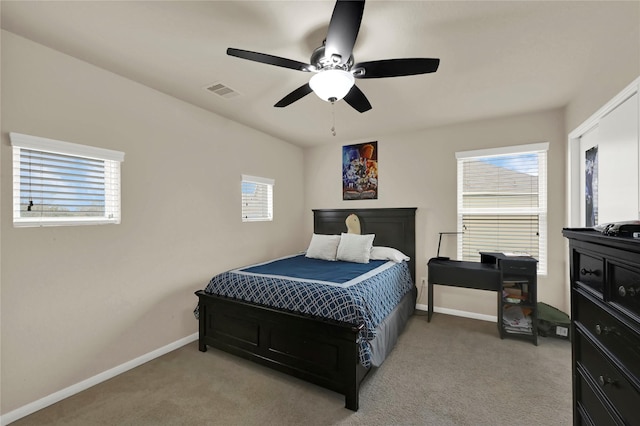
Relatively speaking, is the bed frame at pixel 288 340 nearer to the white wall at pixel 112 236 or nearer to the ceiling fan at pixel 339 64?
the white wall at pixel 112 236

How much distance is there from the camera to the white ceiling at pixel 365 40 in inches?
65.4

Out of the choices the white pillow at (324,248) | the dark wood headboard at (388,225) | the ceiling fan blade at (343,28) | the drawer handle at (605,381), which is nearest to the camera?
the drawer handle at (605,381)

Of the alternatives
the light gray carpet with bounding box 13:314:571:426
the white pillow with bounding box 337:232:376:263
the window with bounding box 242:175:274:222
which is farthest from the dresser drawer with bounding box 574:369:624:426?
the window with bounding box 242:175:274:222

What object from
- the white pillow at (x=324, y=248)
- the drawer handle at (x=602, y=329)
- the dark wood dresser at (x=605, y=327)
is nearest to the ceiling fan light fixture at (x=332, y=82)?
the dark wood dresser at (x=605, y=327)

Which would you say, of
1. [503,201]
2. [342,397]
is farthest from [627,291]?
[503,201]

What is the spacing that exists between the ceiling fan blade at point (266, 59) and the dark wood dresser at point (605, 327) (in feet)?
5.58

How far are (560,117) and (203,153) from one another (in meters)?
4.09

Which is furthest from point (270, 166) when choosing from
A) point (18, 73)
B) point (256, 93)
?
point (18, 73)

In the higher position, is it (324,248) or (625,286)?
(625,286)

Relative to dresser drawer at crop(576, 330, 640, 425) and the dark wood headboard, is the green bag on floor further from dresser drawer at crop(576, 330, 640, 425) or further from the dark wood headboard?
dresser drawer at crop(576, 330, 640, 425)

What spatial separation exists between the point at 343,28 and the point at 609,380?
1862 millimetres

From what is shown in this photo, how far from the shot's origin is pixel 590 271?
1.15 metres

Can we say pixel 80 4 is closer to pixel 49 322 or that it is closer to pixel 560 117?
pixel 49 322

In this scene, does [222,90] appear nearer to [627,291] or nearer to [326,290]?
[326,290]
